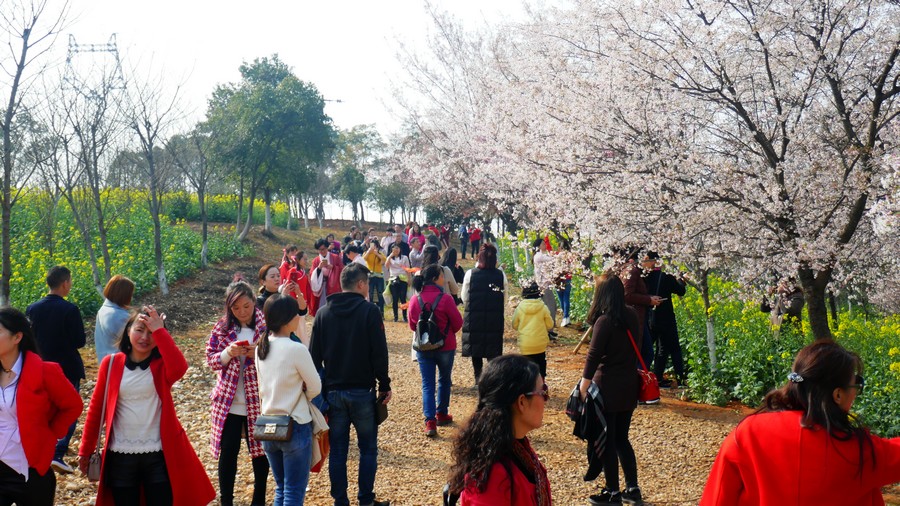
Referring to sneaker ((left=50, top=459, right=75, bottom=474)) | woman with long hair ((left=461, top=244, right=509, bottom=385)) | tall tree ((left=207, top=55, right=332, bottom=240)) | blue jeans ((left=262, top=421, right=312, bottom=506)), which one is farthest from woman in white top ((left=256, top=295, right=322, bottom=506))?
tall tree ((left=207, top=55, right=332, bottom=240))

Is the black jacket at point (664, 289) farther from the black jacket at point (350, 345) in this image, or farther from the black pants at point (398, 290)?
the black pants at point (398, 290)

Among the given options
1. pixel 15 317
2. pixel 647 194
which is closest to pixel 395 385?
pixel 647 194

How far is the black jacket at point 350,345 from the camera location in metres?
5.12

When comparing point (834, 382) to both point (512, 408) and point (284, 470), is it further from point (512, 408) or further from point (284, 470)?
point (284, 470)

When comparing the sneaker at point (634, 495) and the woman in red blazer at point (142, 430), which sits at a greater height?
the woman in red blazer at point (142, 430)

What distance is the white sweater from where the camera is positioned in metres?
4.39

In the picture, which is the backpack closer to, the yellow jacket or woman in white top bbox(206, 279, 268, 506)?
the yellow jacket

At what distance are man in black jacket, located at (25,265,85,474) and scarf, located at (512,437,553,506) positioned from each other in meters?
4.92

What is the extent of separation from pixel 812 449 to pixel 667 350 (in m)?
6.68

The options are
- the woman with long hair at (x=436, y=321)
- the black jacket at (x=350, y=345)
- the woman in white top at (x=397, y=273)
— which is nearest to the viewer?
the black jacket at (x=350, y=345)

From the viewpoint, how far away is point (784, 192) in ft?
20.9

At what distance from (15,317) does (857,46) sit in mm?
6643

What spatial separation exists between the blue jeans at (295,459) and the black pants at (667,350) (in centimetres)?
563

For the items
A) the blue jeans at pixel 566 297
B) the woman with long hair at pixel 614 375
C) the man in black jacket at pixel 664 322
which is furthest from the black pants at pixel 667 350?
the blue jeans at pixel 566 297
